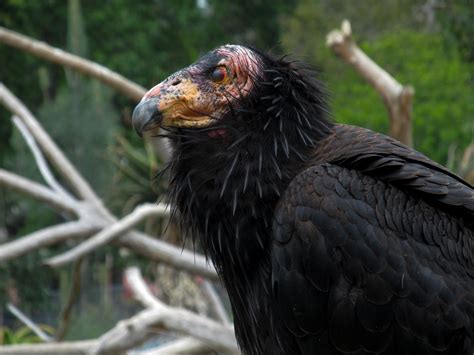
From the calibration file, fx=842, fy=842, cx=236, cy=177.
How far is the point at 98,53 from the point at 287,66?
22.0 meters

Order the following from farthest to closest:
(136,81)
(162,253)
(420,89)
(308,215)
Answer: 1. (136,81)
2. (420,89)
3. (162,253)
4. (308,215)

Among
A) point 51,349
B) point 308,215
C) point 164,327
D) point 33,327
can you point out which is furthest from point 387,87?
point 308,215

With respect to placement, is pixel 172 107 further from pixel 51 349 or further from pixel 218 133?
pixel 51 349

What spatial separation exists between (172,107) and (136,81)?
21.5 m

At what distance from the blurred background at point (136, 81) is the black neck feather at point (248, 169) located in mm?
5045

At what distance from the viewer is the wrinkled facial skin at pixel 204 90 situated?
303 centimetres

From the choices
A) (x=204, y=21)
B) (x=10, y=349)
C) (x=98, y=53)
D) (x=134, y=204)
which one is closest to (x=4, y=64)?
(x=98, y=53)

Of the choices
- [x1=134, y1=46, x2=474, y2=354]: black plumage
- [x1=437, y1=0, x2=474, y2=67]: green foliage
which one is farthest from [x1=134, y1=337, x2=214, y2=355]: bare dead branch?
[x1=437, y1=0, x2=474, y2=67]: green foliage

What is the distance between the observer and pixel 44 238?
7.11m

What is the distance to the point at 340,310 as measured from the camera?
2.84m

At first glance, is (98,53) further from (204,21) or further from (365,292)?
(365,292)

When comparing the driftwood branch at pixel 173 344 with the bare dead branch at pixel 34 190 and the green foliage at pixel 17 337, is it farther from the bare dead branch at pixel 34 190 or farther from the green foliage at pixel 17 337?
the green foliage at pixel 17 337

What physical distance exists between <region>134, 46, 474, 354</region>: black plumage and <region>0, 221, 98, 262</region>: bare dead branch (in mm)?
4062

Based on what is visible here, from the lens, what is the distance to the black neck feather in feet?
9.83
